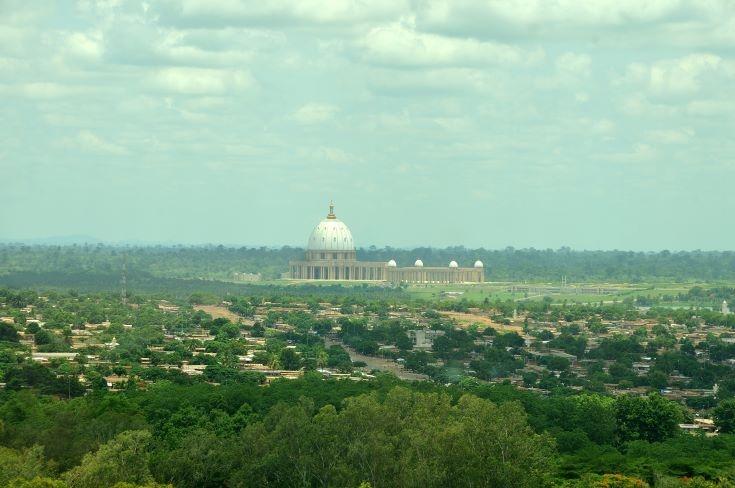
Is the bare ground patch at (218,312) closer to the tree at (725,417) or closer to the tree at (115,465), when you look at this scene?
the tree at (725,417)

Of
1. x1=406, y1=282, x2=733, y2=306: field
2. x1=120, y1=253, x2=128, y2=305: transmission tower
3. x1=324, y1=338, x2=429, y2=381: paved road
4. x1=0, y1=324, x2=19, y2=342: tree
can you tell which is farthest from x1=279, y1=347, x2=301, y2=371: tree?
x1=406, y1=282, x2=733, y2=306: field

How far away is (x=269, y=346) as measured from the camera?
97.6m

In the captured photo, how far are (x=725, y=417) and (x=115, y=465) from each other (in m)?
29.8

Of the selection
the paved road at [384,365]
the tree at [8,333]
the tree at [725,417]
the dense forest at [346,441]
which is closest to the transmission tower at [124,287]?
the paved road at [384,365]

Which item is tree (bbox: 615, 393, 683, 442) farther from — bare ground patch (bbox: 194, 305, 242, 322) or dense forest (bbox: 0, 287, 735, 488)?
bare ground patch (bbox: 194, 305, 242, 322)

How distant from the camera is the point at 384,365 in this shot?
94438 mm

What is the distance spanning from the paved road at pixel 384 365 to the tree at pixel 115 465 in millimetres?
35337

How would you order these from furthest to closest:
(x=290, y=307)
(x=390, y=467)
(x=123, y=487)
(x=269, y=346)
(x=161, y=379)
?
(x=290, y=307)
(x=269, y=346)
(x=161, y=379)
(x=390, y=467)
(x=123, y=487)

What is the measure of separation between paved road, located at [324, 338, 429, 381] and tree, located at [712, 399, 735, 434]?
19.9 metres

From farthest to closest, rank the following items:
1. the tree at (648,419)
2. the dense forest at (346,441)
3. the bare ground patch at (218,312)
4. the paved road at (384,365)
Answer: the bare ground patch at (218,312)
the paved road at (384,365)
the tree at (648,419)
the dense forest at (346,441)

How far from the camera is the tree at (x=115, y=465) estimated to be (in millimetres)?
44688

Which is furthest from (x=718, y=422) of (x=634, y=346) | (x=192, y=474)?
(x=634, y=346)

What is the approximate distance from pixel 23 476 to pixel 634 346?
6432 cm

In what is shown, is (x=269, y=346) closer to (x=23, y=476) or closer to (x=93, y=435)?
(x=93, y=435)
